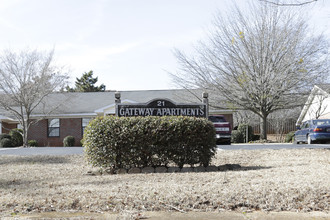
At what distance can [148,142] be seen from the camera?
1051 cm

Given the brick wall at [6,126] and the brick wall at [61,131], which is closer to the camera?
the brick wall at [61,131]

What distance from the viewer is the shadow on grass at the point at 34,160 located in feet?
45.3

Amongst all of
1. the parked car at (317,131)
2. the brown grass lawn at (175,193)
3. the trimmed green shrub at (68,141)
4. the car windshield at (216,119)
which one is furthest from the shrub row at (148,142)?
the trimmed green shrub at (68,141)

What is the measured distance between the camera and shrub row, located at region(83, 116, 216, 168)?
10.5m

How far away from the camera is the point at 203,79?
22.2m

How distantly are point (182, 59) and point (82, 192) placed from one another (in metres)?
15.8

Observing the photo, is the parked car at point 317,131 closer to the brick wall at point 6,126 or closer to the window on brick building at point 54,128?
the window on brick building at point 54,128

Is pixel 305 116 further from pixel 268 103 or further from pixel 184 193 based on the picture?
pixel 184 193

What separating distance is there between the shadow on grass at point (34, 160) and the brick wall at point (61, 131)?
17.6 metres

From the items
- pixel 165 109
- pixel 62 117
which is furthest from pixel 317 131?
pixel 62 117

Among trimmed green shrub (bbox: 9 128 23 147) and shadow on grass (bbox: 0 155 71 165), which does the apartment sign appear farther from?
trimmed green shrub (bbox: 9 128 23 147)

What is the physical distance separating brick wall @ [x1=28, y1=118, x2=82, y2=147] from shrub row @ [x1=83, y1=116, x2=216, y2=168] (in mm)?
22525

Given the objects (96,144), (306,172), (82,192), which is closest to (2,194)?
(82,192)

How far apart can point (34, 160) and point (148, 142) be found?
5553 mm
